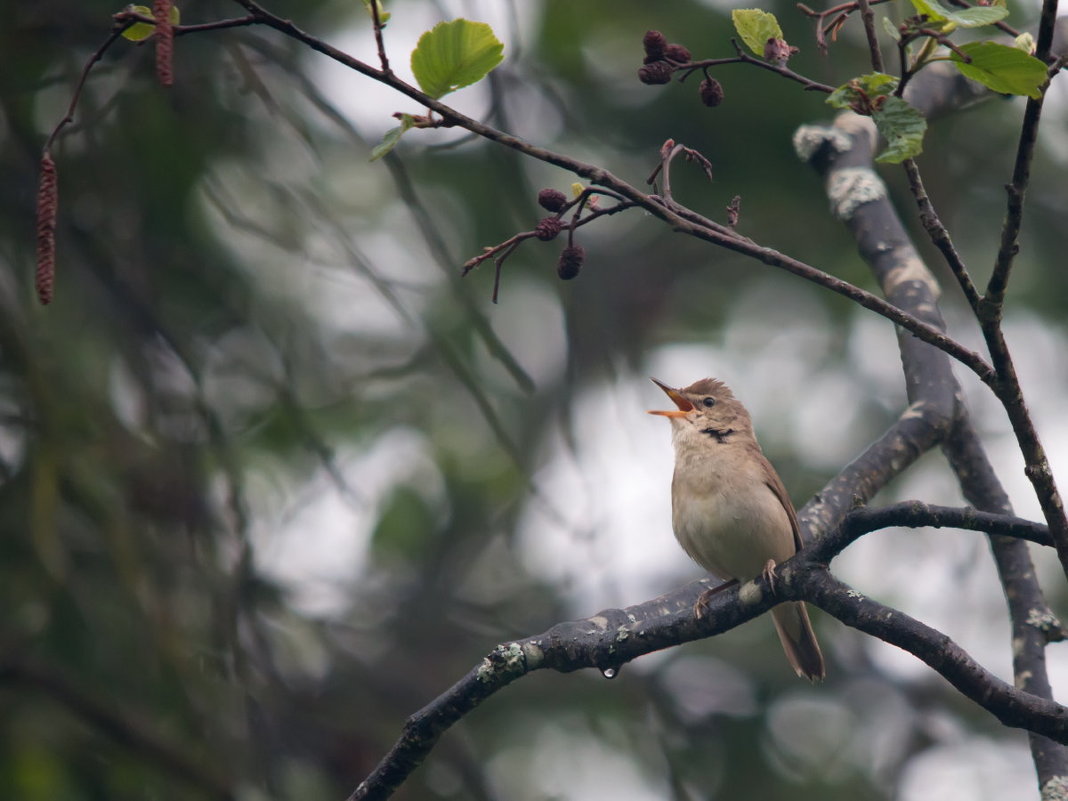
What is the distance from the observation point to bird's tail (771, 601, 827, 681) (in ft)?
14.7

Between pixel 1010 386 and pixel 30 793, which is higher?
pixel 1010 386

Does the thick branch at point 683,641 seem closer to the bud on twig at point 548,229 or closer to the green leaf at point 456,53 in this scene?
the bud on twig at point 548,229

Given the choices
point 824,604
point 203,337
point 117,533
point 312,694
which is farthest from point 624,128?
point 824,604

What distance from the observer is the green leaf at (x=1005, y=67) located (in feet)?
5.84

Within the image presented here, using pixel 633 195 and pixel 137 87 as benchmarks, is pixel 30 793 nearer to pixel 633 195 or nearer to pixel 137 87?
pixel 137 87

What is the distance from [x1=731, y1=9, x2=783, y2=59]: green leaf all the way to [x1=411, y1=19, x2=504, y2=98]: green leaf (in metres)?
0.46

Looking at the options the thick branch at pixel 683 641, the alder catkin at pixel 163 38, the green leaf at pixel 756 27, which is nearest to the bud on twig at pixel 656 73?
the green leaf at pixel 756 27

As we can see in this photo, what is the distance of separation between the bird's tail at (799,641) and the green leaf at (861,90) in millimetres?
2911

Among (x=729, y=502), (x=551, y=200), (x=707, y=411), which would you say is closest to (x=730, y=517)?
(x=729, y=502)

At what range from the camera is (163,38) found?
6.50ft

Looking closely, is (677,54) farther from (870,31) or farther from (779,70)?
(870,31)

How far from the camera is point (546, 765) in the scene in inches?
283

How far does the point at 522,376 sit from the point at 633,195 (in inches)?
53.6

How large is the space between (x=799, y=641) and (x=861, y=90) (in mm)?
3092
